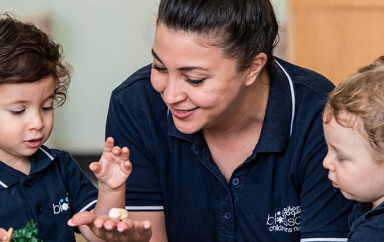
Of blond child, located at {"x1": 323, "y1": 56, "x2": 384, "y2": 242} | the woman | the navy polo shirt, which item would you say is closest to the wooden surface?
the woman

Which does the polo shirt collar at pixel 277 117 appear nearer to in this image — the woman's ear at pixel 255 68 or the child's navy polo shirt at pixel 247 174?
the child's navy polo shirt at pixel 247 174

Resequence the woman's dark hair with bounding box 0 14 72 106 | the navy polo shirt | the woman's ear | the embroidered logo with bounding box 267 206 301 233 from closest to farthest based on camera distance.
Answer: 1. the navy polo shirt
2. the woman's dark hair with bounding box 0 14 72 106
3. the woman's ear
4. the embroidered logo with bounding box 267 206 301 233

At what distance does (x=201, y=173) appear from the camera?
Answer: 6.57 ft

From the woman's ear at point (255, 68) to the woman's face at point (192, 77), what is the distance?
0.03 meters

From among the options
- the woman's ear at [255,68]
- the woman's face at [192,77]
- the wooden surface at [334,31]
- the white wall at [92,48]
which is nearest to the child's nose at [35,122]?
the woman's face at [192,77]

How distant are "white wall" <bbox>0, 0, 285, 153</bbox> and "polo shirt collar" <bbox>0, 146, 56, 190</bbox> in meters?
2.38

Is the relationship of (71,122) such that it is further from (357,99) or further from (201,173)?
(357,99)

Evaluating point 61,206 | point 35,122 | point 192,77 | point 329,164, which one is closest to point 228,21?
point 192,77

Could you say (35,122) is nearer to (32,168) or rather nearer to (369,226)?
(32,168)

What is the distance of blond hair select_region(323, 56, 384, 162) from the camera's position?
5.25 ft

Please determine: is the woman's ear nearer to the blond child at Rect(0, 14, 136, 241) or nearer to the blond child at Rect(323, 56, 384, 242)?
the blond child at Rect(323, 56, 384, 242)

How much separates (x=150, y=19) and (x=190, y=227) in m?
2.32

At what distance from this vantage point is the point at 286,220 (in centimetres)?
196

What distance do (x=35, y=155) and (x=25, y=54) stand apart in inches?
10.9
